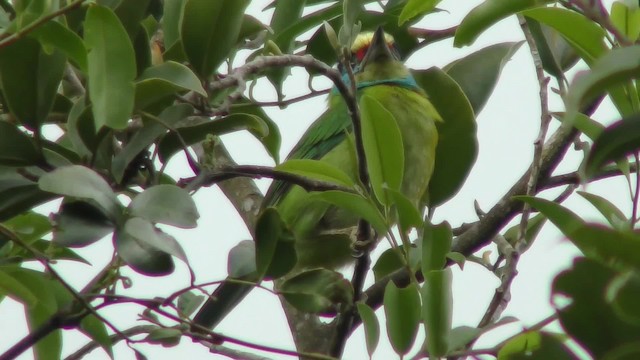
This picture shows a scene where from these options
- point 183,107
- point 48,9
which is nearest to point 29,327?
point 183,107

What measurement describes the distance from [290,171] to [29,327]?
0.56m

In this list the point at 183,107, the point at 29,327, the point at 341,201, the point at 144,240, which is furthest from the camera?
the point at 29,327

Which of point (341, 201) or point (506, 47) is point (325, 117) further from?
point (341, 201)

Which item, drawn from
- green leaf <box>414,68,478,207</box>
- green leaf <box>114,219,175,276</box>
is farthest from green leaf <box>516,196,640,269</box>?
green leaf <box>414,68,478,207</box>

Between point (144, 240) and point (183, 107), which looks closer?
point (144, 240)

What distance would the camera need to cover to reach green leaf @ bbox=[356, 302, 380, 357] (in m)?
1.30

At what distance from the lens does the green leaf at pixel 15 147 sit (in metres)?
1.32

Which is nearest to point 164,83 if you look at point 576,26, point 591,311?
point 576,26

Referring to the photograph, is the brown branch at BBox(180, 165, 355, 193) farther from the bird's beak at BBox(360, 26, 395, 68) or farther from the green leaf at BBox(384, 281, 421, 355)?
the bird's beak at BBox(360, 26, 395, 68)

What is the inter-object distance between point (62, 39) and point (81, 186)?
209 millimetres

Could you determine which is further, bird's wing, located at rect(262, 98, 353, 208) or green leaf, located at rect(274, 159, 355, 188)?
bird's wing, located at rect(262, 98, 353, 208)

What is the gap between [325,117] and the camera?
331 cm

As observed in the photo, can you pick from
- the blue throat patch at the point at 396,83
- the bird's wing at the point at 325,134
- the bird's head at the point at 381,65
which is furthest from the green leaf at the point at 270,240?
the bird's head at the point at 381,65

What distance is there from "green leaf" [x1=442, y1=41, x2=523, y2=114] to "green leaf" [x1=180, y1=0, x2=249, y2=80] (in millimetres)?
614
